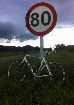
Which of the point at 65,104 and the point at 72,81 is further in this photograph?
the point at 72,81

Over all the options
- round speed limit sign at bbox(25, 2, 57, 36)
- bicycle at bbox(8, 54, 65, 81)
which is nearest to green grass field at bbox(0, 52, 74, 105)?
bicycle at bbox(8, 54, 65, 81)

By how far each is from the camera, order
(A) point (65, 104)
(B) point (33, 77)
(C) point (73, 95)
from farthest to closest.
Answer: (B) point (33, 77), (C) point (73, 95), (A) point (65, 104)

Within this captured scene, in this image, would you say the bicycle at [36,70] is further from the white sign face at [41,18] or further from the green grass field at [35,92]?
the white sign face at [41,18]

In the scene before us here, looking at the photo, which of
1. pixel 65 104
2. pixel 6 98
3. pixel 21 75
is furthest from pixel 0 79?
pixel 65 104

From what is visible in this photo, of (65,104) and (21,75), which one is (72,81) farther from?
(65,104)

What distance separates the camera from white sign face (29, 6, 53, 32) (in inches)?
449

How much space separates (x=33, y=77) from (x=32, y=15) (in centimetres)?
175

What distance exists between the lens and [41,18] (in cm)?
1142

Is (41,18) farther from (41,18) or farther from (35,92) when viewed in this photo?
(35,92)

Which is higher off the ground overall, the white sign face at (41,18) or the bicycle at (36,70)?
the white sign face at (41,18)

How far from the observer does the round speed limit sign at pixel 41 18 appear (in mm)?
11414

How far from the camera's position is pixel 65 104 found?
8.12 m

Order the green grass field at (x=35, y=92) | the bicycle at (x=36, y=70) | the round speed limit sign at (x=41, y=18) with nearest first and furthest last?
the green grass field at (x=35, y=92)
the bicycle at (x=36, y=70)
the round speed limit sign at (x=41, y=18)

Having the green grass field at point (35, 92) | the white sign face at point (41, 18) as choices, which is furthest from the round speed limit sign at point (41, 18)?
the green grass field at point (35, 92)
